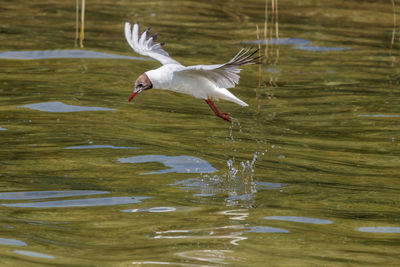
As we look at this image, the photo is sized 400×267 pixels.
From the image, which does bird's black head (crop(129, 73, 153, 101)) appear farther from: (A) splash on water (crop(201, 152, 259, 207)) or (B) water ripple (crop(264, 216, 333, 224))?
(B) water ripple (crop(264, 216, 333, 224))

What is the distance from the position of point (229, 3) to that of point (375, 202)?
11765mm

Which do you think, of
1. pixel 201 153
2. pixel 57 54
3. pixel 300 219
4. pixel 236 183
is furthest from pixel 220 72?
pixel 57 54

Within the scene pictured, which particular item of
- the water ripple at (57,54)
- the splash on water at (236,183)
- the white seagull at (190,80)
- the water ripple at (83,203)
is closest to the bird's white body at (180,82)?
the white seagull at (190,80)

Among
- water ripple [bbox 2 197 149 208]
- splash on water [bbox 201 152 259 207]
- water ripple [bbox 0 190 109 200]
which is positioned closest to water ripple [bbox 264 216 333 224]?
splash on water [bbox 201 152 259 207]

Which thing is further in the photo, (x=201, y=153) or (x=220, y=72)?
(x=201, y=153)

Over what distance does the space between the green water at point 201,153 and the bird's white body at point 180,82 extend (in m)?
0.99

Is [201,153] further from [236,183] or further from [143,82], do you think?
[143,82]

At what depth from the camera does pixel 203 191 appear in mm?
7680

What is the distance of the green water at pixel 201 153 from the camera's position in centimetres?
606

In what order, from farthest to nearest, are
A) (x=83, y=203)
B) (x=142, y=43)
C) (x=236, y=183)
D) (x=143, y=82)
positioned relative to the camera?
1. (x=142, y=43)
2. (x=236, y=183)
3. (x=143, y=82)
4. (x=83, y=203)

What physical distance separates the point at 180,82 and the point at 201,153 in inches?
65.3

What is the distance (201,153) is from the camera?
9.04 m

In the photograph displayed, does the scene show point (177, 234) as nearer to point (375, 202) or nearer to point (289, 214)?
point (289, 214)

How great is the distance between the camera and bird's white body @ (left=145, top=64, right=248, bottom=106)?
7.51m
